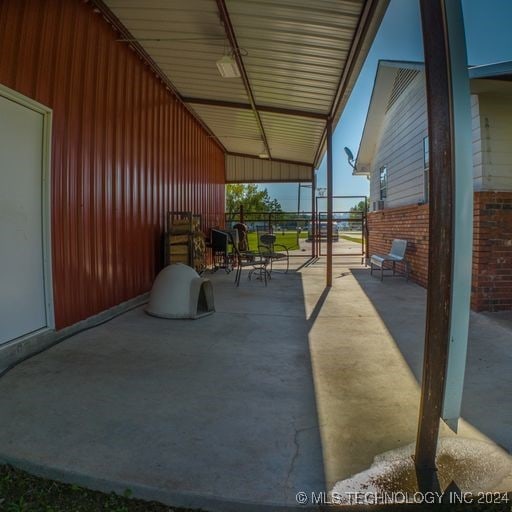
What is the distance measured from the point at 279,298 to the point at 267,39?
374 centimetres

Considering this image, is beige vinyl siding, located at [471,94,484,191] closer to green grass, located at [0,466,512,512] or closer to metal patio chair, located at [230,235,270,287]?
metal patio chair, located at [230,235,270,287]

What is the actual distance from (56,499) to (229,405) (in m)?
1.07

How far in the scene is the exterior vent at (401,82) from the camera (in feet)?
26.8

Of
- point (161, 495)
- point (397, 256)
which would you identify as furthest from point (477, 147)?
point (161, 495)

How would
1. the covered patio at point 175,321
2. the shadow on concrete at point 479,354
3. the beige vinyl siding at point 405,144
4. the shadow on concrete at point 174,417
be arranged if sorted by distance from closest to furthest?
the shadow on concrete at point 174,417 < the covered patio at point 175,321 < the shadow on concrete at point 479,354 < the beige vinyl siding at point 405,144

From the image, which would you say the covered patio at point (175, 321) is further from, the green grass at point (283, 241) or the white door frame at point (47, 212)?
the green grass at point (283, 241)

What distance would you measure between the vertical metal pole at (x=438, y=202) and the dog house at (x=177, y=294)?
11.1ft

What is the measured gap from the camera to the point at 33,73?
3.56 meters

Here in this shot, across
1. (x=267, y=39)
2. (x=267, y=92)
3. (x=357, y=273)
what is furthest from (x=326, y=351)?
(x=357, y=273)

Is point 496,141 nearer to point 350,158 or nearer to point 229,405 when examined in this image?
point 229,405

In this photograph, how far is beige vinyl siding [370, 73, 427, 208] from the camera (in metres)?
7.62

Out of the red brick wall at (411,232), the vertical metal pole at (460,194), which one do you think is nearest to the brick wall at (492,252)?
the red brick wall at (411,232)

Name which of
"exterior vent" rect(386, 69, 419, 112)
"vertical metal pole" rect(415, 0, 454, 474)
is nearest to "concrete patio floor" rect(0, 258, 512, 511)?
"vertical metal pole" rect(415, 0, 454, 474)

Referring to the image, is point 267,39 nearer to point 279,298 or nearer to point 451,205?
point 279,298
